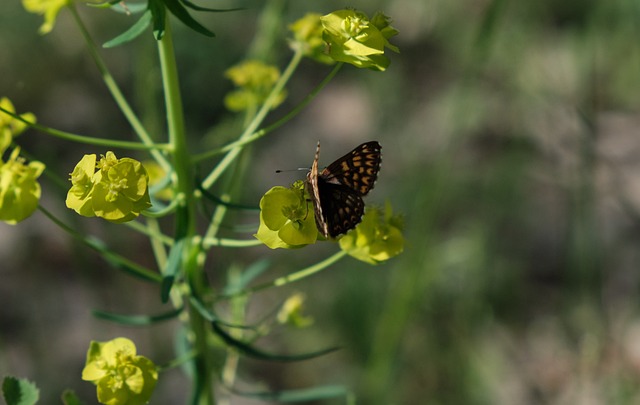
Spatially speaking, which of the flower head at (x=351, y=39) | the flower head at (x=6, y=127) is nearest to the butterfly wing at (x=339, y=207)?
the flower head at (x=351, y=39)

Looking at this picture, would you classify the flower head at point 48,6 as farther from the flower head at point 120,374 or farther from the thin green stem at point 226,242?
the flower head at point 120,374

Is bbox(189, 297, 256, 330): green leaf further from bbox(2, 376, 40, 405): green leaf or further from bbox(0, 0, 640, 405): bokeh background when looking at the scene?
bbox(0, 0, 640, 405): bokeh background

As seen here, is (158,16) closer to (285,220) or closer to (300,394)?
(285,220)

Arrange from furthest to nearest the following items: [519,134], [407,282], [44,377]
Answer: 1. [519,134]
2. [44,377]
3. [407,282]

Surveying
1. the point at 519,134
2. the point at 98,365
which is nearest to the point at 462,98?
the point at 98,365

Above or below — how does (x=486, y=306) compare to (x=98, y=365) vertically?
below

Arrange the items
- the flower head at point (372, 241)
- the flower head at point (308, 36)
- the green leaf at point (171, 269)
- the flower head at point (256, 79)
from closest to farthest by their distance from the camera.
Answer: the green leaf at point (171, 269) < the flower head at point (372, 241) < the flower head at point (308, 36) < the flower head at point (256, 79)

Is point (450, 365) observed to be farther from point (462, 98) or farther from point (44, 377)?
point (44, 377)

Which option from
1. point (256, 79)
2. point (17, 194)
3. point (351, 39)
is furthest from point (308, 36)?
point (17, 194)
